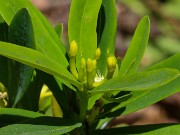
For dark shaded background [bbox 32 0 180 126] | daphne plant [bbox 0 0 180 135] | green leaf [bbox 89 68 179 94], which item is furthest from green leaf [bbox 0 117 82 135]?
dark shaded background [bbox 32 0 180 126]

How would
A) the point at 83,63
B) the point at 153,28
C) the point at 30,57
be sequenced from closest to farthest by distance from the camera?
the point at 30,57 < the point at 83,63 < the point at 153,28

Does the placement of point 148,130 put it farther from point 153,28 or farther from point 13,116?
point 153,28

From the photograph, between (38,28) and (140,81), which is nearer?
(140,81)

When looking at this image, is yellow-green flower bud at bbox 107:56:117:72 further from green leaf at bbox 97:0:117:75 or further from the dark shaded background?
the dark shaded background

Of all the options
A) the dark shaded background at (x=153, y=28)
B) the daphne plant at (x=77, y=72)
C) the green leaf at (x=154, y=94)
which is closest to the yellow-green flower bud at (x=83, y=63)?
the daphne plant at (x=77, y=72)

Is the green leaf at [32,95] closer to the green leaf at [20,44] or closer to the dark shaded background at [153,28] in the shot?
the green leaf at [20,44]

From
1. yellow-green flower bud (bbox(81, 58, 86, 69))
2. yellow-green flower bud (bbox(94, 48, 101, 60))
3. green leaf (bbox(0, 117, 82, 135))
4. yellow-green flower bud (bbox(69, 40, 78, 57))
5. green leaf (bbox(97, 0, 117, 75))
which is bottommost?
green leaf (bbox(0, 117, 82, 135))

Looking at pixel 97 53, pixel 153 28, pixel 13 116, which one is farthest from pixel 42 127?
pixel 153 28
